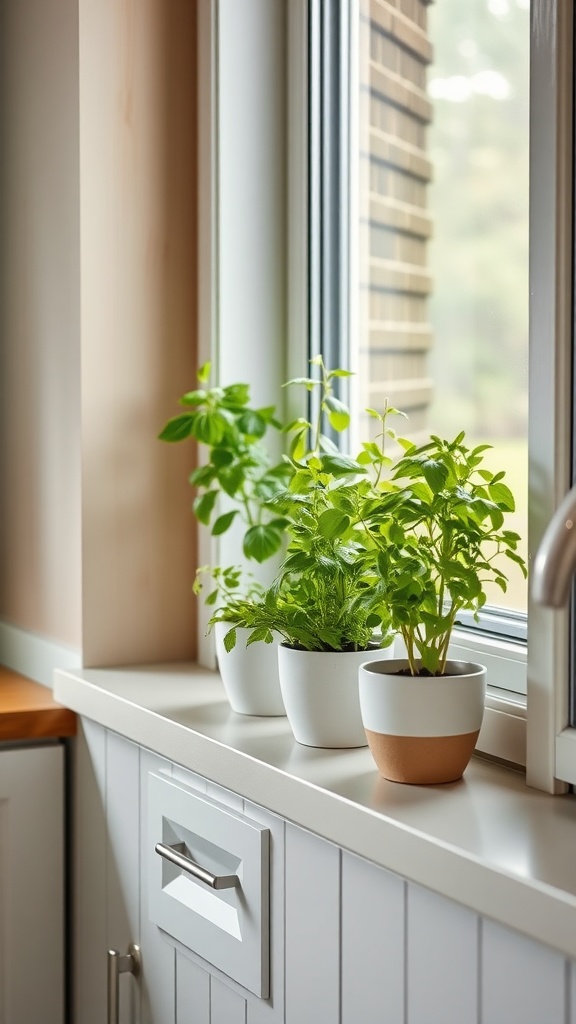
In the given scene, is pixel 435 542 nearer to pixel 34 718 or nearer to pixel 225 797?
pixel 225 797

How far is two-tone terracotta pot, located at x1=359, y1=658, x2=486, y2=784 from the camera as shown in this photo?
38.1 inches

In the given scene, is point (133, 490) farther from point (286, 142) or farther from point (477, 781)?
point (477, 781)

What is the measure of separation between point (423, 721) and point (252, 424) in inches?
22.8

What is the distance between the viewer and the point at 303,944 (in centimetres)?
99

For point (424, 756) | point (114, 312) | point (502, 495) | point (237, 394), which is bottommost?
point (424, 756)

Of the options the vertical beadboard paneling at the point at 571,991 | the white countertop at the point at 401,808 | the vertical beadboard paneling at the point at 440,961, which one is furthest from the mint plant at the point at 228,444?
the vertical beadboard paneling at the point at 571,991

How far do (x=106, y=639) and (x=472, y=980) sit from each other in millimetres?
839

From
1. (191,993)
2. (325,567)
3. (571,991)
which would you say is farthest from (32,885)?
(571,991)

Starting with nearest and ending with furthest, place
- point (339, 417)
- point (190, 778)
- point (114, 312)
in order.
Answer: point (190, 778) → point (339, 417) → point (114, 312)

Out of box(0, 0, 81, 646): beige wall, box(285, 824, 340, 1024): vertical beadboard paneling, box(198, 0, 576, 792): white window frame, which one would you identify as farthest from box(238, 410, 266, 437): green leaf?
box(285, 824, 340, 1024): vertical beadboard paneling

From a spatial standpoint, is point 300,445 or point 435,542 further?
point 300,445

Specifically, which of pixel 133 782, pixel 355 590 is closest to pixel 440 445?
pixel 355 590

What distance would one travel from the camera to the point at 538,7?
971 mm

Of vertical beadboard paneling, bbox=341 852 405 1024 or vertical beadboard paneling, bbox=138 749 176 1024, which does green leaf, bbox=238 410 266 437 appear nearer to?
vertical beadboard paneling, bbox=138 749 176 1024
